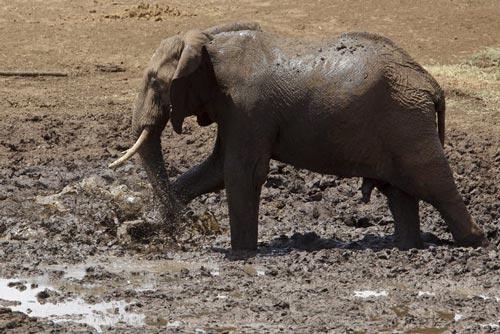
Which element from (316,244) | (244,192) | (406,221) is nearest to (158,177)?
(244,192)

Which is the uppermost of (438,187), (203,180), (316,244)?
(438,187)

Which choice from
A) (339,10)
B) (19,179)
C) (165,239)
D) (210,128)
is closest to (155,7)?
(339,10)

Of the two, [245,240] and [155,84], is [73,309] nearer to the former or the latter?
[245,240]

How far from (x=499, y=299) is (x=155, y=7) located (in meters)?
10.7

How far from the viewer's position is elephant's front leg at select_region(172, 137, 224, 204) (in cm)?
1141

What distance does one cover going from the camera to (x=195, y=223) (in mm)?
11703

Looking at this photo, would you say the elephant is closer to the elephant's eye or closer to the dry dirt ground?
the elephant's eye

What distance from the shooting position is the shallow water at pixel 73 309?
924 cm

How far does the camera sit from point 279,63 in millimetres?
10805

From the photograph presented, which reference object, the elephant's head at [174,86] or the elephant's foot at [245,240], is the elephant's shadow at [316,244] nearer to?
the elephant's foot at [245,240]

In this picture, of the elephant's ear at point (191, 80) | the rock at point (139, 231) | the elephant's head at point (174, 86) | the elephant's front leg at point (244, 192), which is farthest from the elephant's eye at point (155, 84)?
the rock at point (139, 231)

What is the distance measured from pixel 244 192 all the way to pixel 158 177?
787mm

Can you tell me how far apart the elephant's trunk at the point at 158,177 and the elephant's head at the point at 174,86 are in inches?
3.8

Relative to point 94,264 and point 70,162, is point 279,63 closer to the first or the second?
point 94,264
